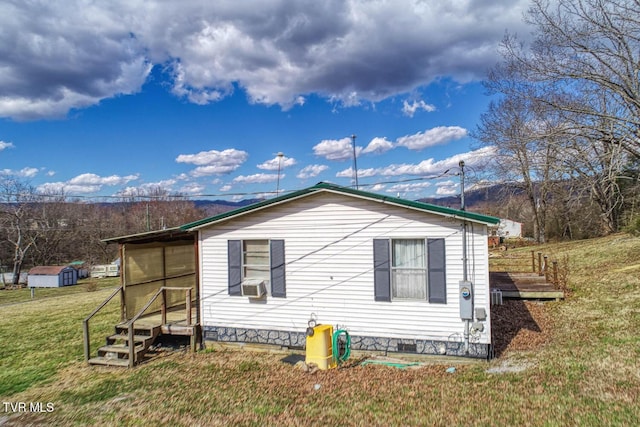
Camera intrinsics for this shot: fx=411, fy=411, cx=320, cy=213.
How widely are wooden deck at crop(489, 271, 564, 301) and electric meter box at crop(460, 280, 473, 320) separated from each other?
5943mm

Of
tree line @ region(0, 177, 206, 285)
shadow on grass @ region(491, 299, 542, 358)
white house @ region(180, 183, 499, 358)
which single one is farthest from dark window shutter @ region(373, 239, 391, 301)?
tree line @ region(0, 177, 206, 285)

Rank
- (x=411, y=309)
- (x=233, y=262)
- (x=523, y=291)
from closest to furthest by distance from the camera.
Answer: (x=411, y=309), (x=233, y=262), (x=523, y=291)

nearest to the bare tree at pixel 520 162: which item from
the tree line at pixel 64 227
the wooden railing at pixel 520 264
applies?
the wooden railing at pixel 520 264

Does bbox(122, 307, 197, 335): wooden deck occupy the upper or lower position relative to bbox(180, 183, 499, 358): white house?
lower

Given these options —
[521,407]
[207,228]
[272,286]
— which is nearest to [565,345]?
[521,407]

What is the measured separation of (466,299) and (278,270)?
387cm

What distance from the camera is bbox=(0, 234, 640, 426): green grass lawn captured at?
5477 mm

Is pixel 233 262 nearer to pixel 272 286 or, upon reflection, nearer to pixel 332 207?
pixel 272 286

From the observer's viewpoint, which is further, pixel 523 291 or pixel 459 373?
pixel 523 291

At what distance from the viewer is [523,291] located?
12617mm

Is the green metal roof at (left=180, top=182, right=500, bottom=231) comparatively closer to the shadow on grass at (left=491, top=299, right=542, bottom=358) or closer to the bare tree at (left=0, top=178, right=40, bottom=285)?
the shadow on grass at (left=491, top=299, right=542, bottom=358)

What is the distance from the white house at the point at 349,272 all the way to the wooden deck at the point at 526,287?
19.2 feet

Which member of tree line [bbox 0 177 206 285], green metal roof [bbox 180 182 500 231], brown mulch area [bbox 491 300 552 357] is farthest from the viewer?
tree line [bbox 0 177 206 285]

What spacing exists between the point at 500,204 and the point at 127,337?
105ft
